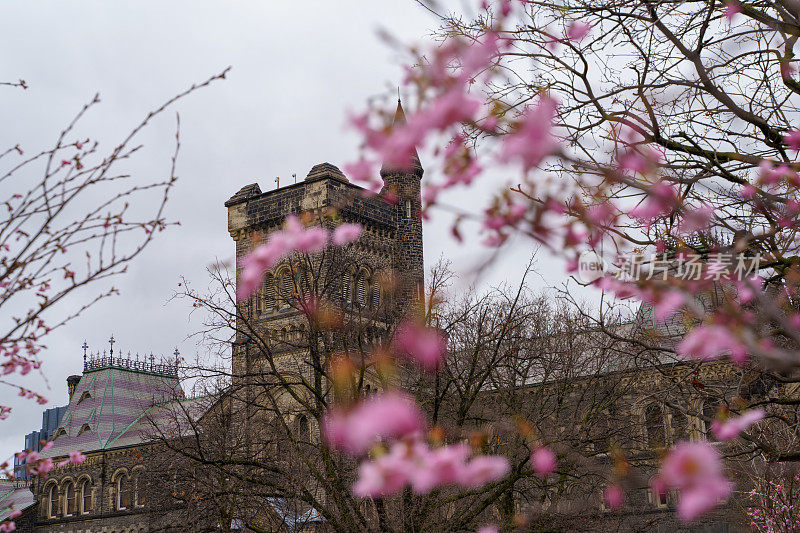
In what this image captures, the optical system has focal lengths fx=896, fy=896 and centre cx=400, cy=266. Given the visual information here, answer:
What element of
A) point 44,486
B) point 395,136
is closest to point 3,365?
point 395,136

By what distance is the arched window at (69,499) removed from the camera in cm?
5925

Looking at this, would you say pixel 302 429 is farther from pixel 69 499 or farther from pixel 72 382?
pixel 72 382

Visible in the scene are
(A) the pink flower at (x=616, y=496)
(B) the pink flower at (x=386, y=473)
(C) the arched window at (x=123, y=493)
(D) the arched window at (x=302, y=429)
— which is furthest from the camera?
(C) the arched window at (x=123, y=493)

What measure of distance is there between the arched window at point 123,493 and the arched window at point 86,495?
2723 millimetres

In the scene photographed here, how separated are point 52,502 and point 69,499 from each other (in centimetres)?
179

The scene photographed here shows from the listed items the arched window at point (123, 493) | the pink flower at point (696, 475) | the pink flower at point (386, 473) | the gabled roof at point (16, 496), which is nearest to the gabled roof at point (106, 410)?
the arched window at point (123, 493)

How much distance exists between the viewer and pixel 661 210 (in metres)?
7.86

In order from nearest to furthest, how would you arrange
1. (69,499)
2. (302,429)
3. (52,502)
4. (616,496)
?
1. (616,496)
2. (302,429)
3. (69,499)
4. (52,502)

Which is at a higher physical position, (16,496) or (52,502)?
(16,496)

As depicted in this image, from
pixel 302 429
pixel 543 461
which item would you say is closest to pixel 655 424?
pixel 302 429

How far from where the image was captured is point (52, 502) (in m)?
60.6

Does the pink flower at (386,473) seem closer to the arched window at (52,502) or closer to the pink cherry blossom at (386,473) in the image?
the pink cherry blossom at (386,473)

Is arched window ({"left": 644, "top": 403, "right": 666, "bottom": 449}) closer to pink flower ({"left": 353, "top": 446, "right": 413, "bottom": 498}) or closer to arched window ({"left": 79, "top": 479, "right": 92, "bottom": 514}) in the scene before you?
pink flower ({"left": 353, "top": 446, "right": 413, "bottom": 498})

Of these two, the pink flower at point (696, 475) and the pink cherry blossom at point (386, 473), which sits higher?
the pink cherry blossom at point (386, 473)
